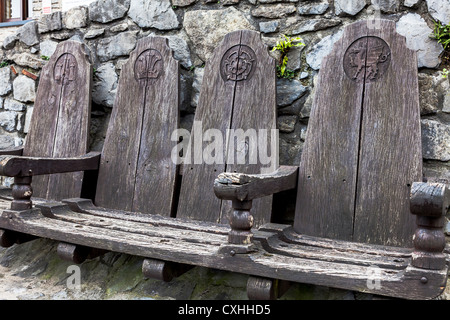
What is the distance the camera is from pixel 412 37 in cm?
213

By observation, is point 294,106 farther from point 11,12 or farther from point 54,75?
point 11,12

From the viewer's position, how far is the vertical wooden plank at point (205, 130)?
2324 mm

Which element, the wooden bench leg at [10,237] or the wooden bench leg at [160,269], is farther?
the wooden bench leg at [10,237]

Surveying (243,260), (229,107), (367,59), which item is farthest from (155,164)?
(367,59)

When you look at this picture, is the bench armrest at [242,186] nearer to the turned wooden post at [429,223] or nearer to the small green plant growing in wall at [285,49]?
the turned wooden post at [429,223]

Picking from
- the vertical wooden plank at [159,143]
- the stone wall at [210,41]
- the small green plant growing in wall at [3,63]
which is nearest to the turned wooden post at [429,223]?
the stone wall at [210,41]

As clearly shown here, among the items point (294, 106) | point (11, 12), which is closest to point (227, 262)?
point (294, 106)

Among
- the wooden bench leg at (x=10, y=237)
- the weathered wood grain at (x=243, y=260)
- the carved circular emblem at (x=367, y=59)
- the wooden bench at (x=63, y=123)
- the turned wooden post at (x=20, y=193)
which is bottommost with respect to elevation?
the wooden bench leg at (x=10, y=237)

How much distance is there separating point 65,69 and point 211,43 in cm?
104

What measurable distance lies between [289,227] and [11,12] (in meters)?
5.18

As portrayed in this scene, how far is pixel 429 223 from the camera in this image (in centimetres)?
135

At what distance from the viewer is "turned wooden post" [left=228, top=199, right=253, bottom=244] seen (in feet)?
5.31

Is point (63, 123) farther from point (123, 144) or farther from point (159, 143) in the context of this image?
point (159, 143)

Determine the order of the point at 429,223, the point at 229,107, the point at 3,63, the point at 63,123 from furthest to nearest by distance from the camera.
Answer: the point at 3,63
the point at 63,123
the point at 229,107
the point at 429,223
